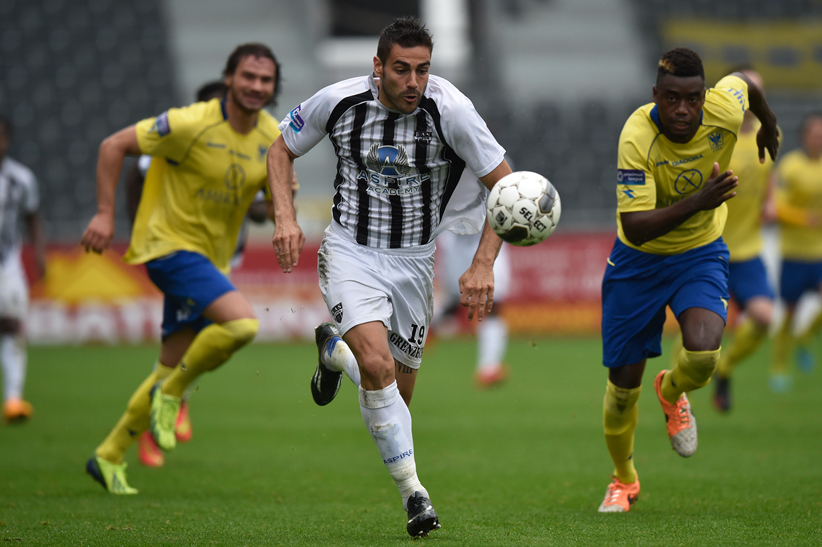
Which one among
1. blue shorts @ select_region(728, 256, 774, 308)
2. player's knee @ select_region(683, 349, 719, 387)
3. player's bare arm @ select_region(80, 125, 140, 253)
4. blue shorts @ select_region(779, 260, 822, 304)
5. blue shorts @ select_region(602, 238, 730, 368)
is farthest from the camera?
blue shorts @ select_region(779, 260, 822, 304)

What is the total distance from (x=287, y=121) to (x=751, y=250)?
5433 millimetres

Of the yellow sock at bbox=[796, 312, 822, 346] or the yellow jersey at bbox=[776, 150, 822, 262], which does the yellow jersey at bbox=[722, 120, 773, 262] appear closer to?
the yellow jersey at bbox=[776, 150, 822, 262]

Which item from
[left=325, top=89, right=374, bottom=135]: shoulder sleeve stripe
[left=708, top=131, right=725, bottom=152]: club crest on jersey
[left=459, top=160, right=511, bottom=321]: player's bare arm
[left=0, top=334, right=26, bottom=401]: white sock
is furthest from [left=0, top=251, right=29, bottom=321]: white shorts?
[left=708, top=131, right=725, bottom=152]: club crest on jersey

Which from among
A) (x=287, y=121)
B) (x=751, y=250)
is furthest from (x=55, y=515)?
(x=751, y=250)

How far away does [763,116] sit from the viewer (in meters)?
5.44

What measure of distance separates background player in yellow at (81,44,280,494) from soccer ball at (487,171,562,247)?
2159 millimetres

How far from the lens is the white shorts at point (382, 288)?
4484mm

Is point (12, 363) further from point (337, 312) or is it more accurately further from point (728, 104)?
point (728, 104)

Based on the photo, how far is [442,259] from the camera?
15680 mm

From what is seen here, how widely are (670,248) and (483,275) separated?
1308 millimetres

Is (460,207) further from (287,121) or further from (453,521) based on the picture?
(453,521)

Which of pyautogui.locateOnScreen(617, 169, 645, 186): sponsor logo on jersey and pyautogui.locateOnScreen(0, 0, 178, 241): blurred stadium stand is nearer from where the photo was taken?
pyautogui.locateOnScreen(617, 169, 645, 186): sponsor logo on jersey

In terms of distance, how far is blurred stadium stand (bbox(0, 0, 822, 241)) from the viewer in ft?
64.7

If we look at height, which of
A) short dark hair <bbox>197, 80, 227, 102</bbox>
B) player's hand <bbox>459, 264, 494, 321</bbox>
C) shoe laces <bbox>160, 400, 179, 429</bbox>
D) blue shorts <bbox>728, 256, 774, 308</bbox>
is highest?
short dark hair <bbox>197, 80, 227, 102</bbox>
